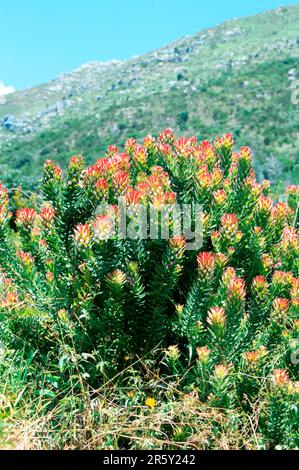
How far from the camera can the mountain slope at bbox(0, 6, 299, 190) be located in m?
45.0

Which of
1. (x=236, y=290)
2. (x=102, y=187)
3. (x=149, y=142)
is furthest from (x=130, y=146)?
(x=236, y=290)

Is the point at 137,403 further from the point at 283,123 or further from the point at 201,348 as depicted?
the point at 283,123

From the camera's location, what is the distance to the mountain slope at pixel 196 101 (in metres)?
45.0

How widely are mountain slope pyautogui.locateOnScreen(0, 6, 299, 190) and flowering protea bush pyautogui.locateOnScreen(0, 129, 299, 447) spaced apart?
80.8ft

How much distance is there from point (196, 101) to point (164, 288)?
179 feet

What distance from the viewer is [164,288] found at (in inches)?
90.6

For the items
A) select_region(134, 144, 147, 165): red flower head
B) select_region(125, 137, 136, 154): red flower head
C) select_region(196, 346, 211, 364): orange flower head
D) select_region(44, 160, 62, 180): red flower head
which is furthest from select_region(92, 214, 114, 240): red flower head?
select_region(125, 137, 136, 154): red flower head

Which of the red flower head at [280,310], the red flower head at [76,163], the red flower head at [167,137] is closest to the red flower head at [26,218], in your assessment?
the red flower head at [76,163]

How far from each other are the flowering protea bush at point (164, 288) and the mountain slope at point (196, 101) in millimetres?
24628

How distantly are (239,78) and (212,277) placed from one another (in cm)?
5631

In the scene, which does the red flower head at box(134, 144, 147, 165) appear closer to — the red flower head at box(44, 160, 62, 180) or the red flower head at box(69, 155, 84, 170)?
the red flower head at box(69, 155, 84, 170)

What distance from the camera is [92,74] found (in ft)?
374

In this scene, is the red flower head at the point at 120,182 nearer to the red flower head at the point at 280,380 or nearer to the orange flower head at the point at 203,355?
the orange flower head at the point at 203,355

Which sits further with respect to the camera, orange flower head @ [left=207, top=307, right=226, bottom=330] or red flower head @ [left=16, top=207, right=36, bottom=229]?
red flower head @ [left=16, top=207, right=36, bottom=229]
